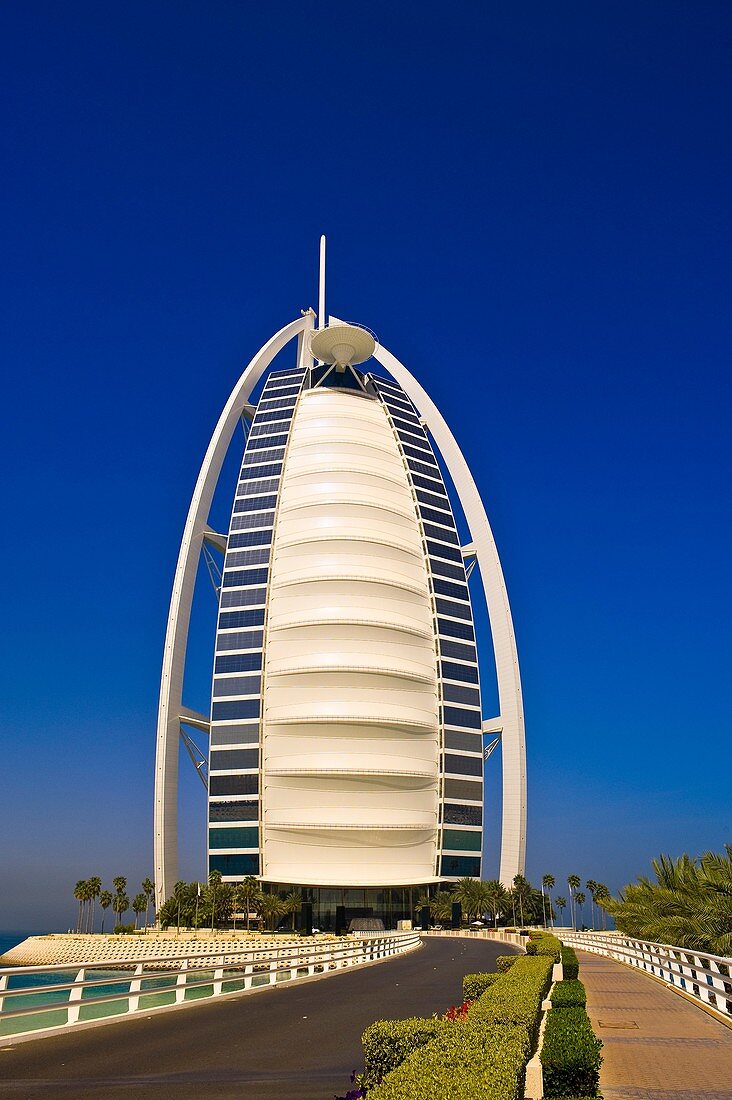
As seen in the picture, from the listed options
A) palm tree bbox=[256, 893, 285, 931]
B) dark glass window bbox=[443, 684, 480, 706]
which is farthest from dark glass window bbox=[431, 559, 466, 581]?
palm tree bbox=[256, 893, 285, 931]

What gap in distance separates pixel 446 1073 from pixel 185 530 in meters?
105

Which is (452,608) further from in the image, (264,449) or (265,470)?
(264,449)

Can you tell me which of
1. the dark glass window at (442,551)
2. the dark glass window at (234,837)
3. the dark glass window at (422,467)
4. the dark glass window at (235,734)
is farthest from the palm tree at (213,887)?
the dark glass window at (422,467)

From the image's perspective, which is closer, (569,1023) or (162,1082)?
(569,1023)

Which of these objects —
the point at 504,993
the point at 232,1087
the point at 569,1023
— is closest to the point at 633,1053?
the point at 504,993

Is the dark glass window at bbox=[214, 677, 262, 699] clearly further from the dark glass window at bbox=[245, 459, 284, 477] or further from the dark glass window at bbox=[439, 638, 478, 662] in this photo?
the dark glass window at bbox=[245, 459, 284, 477]

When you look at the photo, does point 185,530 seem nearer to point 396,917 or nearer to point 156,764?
point 156,764

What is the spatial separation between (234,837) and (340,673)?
22.2 m

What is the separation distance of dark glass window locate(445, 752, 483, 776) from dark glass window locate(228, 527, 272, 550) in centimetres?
3519

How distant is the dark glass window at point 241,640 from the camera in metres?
112

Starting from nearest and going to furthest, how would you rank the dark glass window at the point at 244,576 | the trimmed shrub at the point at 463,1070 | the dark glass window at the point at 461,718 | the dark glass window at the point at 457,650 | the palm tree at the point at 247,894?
the trimmed shrub at the point at 463,1070
the palm tree at the point at 247,894
the dark glass window at the point at 461,718
the dark glass window at the point at 244,576
the dark glass window at the point at 457,650

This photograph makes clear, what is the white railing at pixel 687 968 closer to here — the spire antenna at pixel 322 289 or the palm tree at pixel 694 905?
the palm tree at pixel 694 905

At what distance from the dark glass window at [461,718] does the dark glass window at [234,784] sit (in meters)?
24.4

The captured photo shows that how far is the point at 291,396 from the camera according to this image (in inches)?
5256
